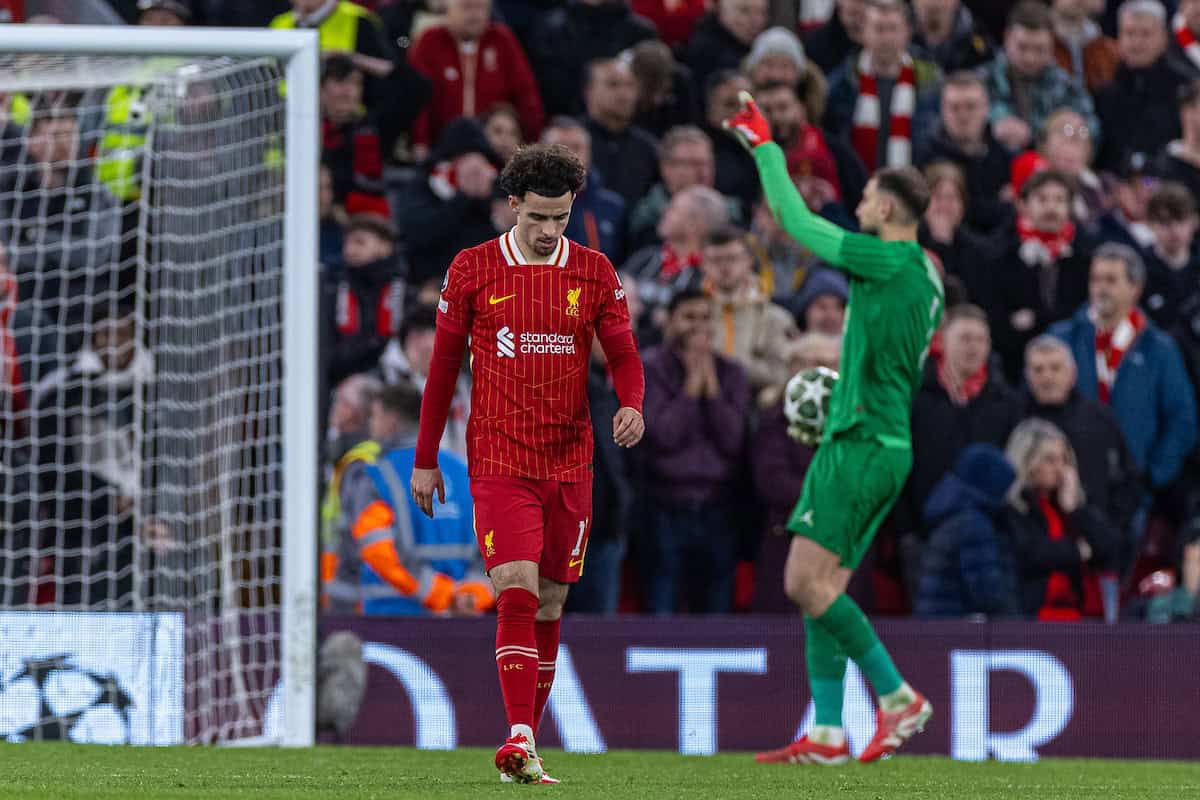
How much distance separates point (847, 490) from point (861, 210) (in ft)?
3.80

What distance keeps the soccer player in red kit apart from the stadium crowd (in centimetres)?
293

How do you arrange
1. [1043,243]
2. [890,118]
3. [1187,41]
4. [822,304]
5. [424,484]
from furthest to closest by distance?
[1187,41], [890,118], [1043,243], [822,304], [424,484]

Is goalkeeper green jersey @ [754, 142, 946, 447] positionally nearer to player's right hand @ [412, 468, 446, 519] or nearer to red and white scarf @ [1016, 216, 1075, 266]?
player's right hand @ [412, 468, 446, 519]

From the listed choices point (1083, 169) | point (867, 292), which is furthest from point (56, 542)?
point (1083, 169)

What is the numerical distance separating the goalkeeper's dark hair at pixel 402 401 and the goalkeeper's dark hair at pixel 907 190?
10.1 feet

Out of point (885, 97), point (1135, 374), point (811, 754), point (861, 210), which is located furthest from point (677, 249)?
point (811, 754)

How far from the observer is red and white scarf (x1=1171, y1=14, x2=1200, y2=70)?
14.2 meters

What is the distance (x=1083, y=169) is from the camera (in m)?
13.3

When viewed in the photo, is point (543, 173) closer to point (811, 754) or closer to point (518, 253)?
point (518, 253)

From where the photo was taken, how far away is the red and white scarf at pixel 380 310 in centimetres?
1177

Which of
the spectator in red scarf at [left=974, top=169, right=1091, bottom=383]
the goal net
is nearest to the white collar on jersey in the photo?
the goal net

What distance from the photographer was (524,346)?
259 inches

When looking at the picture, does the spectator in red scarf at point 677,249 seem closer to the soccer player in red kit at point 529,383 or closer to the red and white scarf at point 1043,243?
the red and white scarf at point 1043,243

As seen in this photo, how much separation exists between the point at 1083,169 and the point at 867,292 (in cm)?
565
